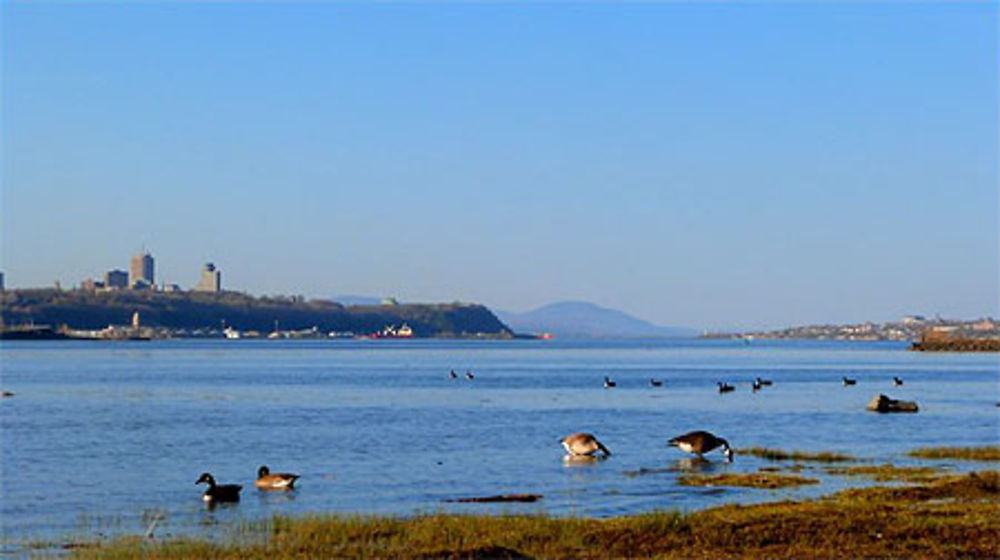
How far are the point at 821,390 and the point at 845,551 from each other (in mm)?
65199

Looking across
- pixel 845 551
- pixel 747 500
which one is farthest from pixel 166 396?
pixel 845 551

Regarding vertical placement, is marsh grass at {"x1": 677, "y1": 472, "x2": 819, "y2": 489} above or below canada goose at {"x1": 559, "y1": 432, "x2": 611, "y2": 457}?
below

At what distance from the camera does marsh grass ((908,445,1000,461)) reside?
37812mm

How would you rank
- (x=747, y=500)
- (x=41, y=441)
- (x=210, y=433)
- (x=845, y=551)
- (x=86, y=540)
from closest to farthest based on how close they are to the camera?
(x=845, y=551) → (x=86, y=540) → (x=747, y=500) → (x=41, y=441) → (x=210, y=433)

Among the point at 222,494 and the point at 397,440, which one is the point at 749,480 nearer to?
the point at 222,494

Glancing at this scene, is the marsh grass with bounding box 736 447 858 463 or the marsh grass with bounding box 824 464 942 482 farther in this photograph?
the marsh grass with bounding box 736 447 858 463

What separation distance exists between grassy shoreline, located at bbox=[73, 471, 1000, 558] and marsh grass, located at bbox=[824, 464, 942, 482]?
5812mm

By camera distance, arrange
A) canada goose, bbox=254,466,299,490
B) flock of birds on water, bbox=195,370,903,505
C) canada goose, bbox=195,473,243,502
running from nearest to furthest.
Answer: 1. canada goose, bbox=195,473,243,502
2. canada goose, bbox=254,466,299,490
3. flock of birds on water, bbox=195,370,903,505

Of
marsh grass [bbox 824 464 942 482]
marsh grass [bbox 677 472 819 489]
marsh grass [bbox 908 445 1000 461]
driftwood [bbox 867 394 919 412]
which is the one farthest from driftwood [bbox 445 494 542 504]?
driftwood [bbox 867 394 919 412]

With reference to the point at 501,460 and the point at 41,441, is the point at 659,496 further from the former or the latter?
the point at 41,441

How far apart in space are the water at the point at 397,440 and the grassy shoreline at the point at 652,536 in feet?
7.94

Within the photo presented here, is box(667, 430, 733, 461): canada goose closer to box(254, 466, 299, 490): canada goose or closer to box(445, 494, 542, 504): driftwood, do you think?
box(445, 494, 542, 504): driftwood

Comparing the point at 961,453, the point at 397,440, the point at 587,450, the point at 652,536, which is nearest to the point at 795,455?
the point at 961,453

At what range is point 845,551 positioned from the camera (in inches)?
806
